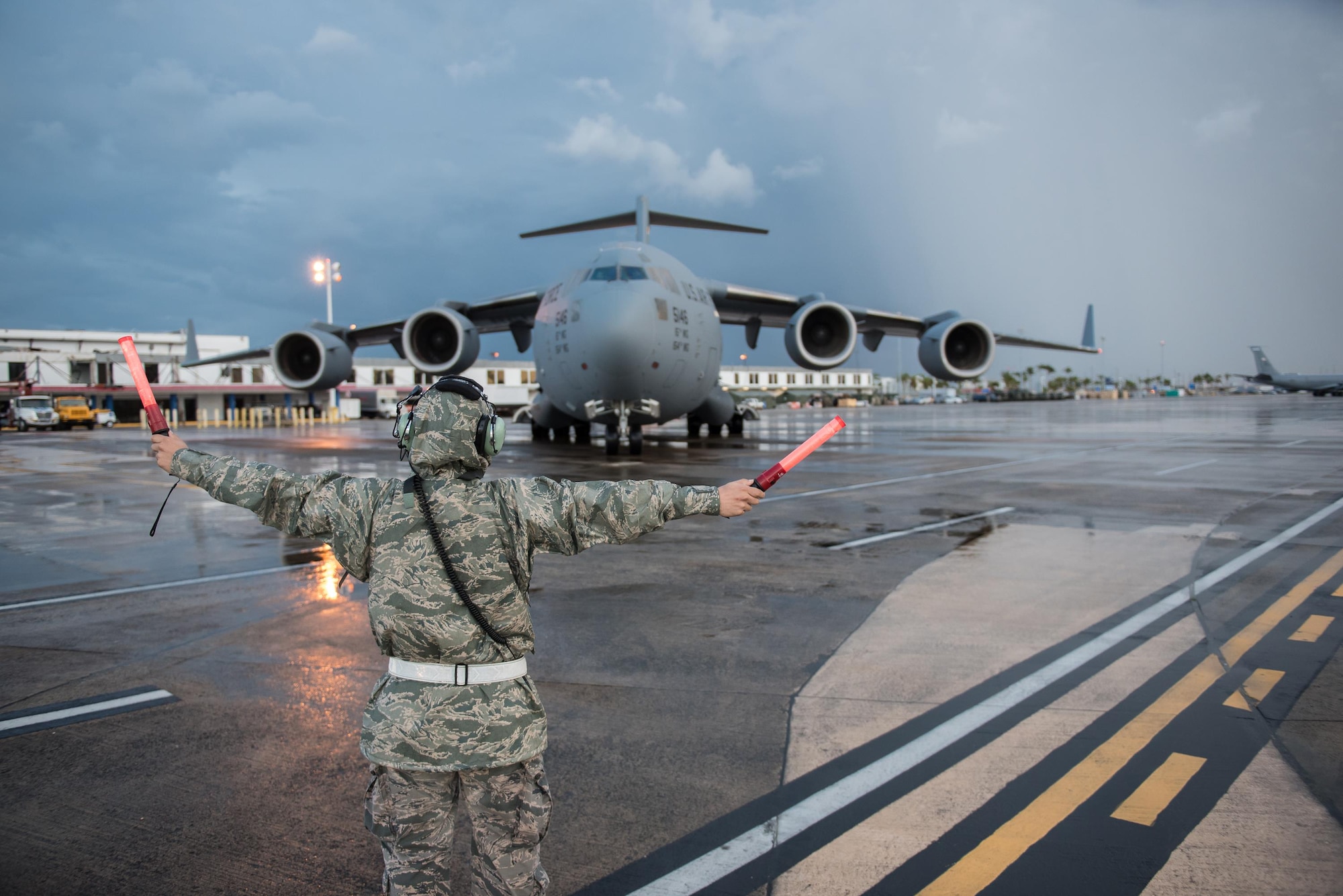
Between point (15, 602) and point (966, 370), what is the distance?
2004cm

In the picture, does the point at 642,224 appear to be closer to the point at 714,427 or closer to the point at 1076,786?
the point at 714,427

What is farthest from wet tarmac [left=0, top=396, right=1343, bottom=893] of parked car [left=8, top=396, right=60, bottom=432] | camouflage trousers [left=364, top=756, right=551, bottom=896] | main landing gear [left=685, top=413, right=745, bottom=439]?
parked car [left=8, top=396, right=60, bottom=432]

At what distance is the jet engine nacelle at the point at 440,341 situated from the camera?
19.8 metres

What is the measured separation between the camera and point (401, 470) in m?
15.8

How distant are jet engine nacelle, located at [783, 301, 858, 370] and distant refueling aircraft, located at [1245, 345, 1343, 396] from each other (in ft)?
225

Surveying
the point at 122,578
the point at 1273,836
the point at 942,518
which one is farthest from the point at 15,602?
the point at 942,518

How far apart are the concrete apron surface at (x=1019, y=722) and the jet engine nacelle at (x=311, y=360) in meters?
18.0

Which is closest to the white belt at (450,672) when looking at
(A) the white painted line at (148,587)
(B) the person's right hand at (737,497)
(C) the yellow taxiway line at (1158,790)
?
(B) the person's right hand at (737,497)

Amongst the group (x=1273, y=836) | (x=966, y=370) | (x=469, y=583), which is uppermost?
(x=966, y=370)

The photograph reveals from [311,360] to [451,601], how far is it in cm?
2162

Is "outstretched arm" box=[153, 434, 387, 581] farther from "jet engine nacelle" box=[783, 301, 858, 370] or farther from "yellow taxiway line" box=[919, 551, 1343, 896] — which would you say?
"jet engine nacelle" box=[783, 301, 858, 370]

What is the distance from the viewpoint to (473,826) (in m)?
2.24

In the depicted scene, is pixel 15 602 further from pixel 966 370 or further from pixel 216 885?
pixel 966 370

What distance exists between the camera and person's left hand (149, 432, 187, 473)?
2.60 metres
